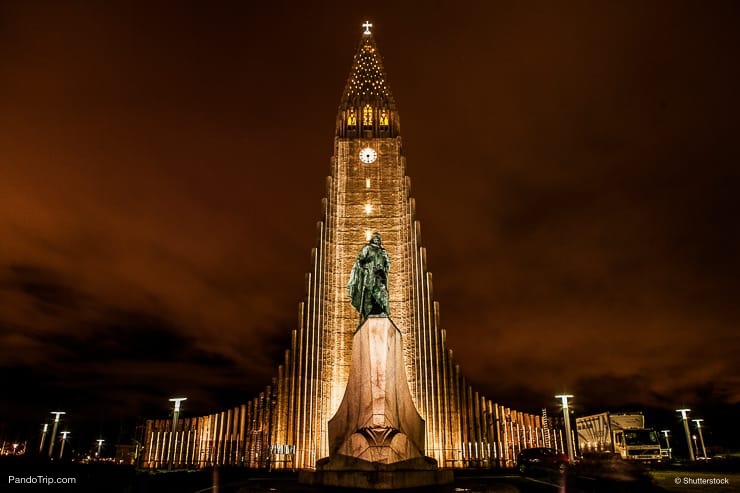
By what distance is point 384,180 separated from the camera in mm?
33594

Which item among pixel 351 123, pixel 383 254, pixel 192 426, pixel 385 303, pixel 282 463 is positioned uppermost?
pixel 351 123

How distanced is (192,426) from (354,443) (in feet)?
76.6

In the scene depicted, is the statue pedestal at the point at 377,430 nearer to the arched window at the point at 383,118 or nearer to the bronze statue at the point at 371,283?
the bronze statue at the point at 371,283

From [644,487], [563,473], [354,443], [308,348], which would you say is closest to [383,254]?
[354,443]

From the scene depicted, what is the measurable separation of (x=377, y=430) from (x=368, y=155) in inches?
983

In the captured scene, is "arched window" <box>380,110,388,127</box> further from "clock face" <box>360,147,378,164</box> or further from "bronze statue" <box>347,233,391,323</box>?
"bronze statue" <box>347,233,391,323</box>

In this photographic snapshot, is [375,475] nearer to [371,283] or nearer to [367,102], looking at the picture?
[371,283]

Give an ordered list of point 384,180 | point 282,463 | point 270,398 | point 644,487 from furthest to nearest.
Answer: point 384,180
point 270,398
point 282,463
point 644,487

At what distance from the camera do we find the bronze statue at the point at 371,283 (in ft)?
43.9

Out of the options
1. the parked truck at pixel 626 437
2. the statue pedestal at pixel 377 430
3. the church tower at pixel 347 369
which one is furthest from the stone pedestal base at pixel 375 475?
the parked truck at pixel 626 437

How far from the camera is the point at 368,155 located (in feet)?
112

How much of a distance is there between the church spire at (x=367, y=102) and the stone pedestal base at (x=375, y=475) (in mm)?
26611

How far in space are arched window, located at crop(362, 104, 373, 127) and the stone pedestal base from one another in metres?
27.4

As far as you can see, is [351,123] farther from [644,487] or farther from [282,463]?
[644,487]
